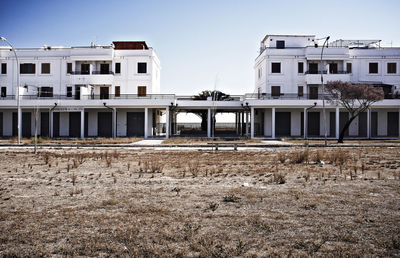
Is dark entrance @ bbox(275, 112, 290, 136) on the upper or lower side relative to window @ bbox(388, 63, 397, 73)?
lower

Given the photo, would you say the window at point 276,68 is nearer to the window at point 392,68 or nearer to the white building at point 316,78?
the white building at point 316,78

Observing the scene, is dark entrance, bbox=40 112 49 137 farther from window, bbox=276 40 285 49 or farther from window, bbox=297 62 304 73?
window, bbox=297 62 304 73

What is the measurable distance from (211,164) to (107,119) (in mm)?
27324

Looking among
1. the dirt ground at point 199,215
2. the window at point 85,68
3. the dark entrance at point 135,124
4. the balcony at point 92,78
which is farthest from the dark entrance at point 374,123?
the window at point 85,68

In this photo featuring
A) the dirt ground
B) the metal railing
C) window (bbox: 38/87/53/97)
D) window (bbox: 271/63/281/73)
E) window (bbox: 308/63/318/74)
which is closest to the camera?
the dirt ground

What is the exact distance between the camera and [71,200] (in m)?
7.86

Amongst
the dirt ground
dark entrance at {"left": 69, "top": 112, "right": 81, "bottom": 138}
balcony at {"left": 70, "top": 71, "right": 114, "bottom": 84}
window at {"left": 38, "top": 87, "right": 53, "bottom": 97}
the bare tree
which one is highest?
balcony at {"left": 70, "top": 71, "right": 114, "bottom": 84}

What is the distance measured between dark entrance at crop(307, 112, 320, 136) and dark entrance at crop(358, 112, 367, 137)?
183 inches

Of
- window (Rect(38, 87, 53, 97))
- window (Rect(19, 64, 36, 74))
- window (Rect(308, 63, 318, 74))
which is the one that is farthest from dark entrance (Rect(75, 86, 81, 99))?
window (Rect(308, 63, 318, 74))

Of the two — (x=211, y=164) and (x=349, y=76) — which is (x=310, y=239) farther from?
(x=349, y=76)

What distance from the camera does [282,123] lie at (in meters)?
40.1

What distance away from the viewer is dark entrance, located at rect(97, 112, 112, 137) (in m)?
39.6

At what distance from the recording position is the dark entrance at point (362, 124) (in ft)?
129

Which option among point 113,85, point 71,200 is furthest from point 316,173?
point 113,85
